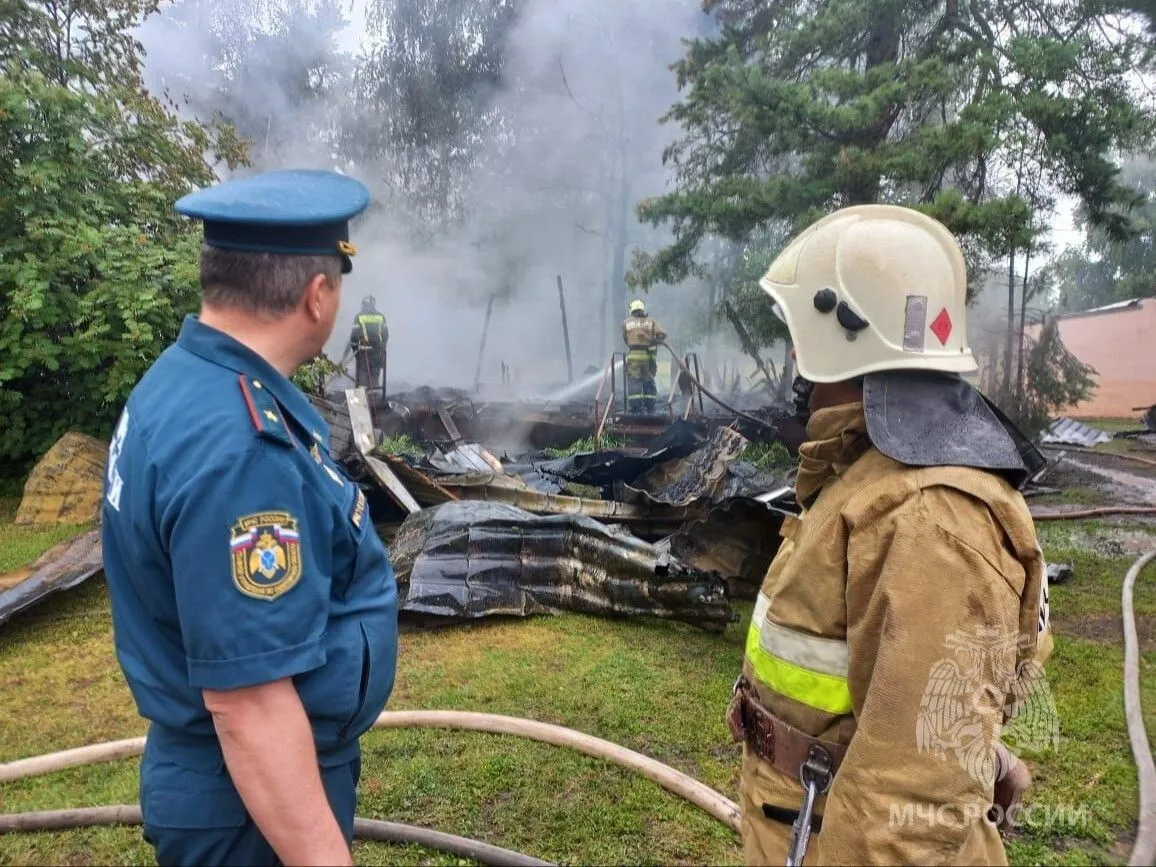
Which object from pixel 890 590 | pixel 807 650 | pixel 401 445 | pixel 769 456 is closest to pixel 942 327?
pixel 890 590

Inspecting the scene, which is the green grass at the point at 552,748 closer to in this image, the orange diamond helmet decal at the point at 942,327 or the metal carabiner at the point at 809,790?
the metal carabiner at the point at 809,790

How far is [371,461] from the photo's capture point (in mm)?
6855

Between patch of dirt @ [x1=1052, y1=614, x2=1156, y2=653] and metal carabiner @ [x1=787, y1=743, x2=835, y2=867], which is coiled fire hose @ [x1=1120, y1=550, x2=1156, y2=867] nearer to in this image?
patch of dirt @ [x1=1052, y1=614, x2=1156, y2=653]

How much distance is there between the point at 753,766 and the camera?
1.58 m

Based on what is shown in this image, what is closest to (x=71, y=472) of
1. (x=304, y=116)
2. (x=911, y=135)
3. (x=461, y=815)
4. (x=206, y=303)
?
(x=461, y=815)

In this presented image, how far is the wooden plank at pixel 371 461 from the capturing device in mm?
6703

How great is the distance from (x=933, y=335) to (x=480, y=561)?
4.20 metres

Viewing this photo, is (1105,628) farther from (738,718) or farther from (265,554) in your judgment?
(265,554)

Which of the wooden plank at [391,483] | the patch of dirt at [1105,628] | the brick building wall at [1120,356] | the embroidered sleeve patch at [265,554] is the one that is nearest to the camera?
the embroidered sleeve patch at [265,554]

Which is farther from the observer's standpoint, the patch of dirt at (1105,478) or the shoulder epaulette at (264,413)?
the patch of dirt at (1105,478)

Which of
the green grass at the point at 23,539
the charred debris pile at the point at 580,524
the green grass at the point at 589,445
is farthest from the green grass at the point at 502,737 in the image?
the green grass at the point at 589,445

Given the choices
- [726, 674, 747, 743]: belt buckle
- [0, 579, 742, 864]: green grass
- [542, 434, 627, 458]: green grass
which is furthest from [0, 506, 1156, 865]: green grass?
[542, 434, 627, 458]: green grass

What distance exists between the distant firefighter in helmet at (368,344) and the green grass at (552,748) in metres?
7.02

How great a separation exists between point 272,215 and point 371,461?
19.2 ft
